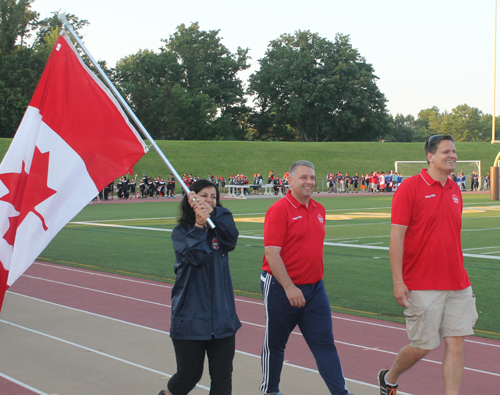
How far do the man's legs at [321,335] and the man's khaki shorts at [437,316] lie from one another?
58 cm

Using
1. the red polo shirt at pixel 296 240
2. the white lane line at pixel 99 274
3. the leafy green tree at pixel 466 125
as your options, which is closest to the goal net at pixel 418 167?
the white lane line at pixel 99 274

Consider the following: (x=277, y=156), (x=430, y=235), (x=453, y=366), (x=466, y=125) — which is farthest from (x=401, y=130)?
(x=453, y=366)

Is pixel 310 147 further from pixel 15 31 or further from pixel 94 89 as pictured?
pixel 94 89

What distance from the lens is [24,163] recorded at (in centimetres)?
418

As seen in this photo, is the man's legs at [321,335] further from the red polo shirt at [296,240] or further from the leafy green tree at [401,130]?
the leafy green tree at [401,130]

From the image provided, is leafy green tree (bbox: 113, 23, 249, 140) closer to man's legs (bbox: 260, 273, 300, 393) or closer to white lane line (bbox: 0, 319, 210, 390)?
white lane line (bbox: 0, 319, 210, 390)

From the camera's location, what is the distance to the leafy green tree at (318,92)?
98.8m

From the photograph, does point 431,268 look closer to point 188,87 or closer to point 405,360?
point 405,360

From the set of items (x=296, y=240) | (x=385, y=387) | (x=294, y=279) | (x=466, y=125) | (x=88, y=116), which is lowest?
(x=385, y=387)

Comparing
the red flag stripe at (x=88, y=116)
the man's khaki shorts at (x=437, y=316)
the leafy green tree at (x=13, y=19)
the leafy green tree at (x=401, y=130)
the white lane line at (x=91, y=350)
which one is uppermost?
the leafy green tree at (x=13, y=19)

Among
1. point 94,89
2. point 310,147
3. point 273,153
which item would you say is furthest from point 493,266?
point 310,147

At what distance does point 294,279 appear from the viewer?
186 inches

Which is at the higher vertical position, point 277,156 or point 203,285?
point 277,156

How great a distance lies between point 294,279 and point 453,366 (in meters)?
1.27
